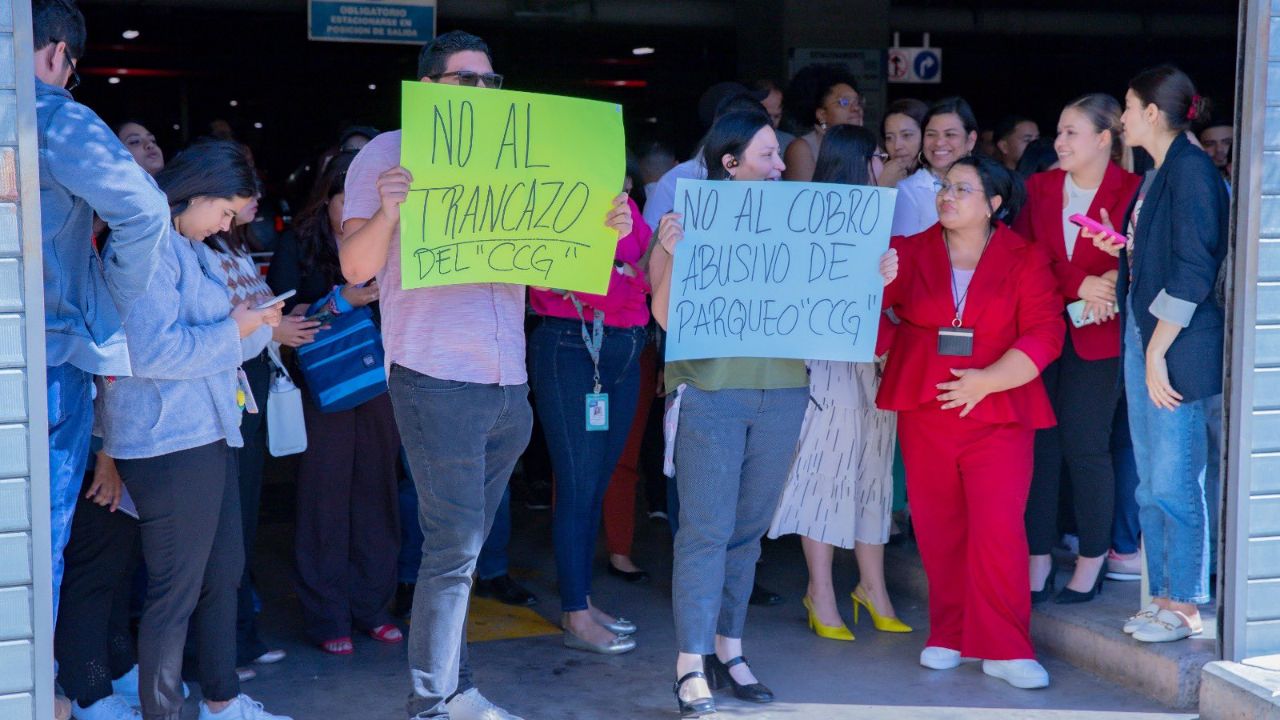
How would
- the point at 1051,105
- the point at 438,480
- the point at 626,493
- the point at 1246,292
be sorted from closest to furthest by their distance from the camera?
the point at 438,480 < the point at 1246,292 < the point at 626,493 < the point at 1051,105

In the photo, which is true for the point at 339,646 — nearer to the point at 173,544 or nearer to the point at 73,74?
the point at 173,544

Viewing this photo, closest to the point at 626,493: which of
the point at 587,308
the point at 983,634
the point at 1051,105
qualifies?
the point at 587,308

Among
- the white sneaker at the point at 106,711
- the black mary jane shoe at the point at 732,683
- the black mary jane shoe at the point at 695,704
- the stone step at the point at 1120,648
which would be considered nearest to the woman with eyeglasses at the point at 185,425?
the white sneaker at the point at 106,711

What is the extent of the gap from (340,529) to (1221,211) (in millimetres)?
3076

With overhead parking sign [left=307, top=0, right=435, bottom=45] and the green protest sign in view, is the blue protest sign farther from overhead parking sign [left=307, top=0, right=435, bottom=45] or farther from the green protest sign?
overhead parking sign [left=307, top=0, right=435, bottom=45]

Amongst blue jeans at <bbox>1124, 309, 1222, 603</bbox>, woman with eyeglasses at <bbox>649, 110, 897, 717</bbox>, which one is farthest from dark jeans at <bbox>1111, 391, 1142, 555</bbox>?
woman with eyeglasses at <bbox>649, 110, 897, 717</bbox>

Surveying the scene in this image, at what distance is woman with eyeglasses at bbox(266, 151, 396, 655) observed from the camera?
4570mm

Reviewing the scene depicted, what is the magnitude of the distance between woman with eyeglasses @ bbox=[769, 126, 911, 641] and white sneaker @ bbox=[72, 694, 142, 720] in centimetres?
216

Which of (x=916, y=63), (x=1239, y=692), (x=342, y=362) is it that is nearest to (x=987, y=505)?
(x=1239, y=692)

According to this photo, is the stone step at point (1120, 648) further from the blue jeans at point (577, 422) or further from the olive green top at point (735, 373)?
the blue jeans at point (577, 422)

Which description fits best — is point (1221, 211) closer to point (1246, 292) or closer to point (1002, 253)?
point (1246, 292)

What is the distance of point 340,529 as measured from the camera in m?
4.66

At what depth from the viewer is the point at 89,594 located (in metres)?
3.77

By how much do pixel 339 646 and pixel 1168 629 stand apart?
8.98ft
